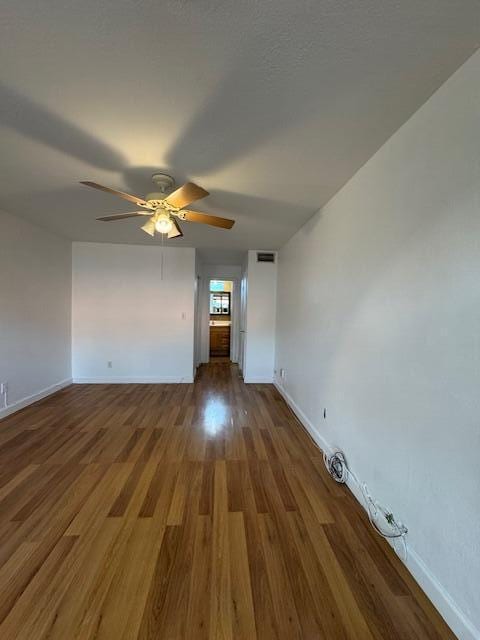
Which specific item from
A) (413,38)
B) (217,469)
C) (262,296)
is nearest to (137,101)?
(413,38)

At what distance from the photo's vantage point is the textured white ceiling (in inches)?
37.4

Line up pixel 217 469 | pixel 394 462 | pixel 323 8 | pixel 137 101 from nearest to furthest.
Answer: pixel 323 8, pixel 137 101, pixel 394 462, pixel 217 469

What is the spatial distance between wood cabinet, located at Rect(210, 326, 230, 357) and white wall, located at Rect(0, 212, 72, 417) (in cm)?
353

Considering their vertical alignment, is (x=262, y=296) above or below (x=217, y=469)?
above

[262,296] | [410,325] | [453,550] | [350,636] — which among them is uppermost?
[262,296]

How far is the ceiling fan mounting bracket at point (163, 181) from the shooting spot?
201 cm

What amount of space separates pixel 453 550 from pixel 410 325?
968 mm

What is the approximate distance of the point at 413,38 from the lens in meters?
1.00

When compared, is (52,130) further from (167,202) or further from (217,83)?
(217,83)

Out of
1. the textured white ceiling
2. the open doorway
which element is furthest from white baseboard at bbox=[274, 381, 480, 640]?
the open doorway

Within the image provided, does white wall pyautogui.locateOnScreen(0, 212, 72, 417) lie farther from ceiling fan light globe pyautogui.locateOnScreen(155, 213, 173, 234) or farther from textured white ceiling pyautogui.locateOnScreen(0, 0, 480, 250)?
ceiling fan light globe pyautogui.locateOnScreen(155, 213, 173, 234)

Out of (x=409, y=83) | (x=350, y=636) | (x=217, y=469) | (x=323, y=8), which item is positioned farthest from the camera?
(x=217, y=469)

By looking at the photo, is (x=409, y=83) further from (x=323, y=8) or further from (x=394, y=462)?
(x=394, y=462)

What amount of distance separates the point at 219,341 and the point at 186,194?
18.3ft
